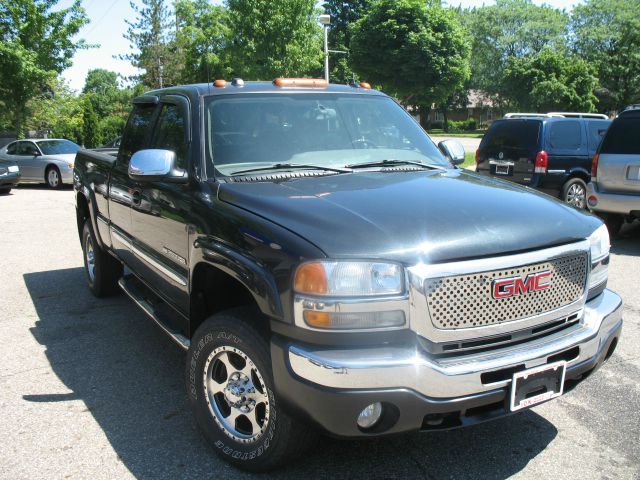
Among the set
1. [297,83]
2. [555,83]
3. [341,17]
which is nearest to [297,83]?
[297,83]

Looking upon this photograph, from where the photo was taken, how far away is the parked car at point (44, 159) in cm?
Result: 1755

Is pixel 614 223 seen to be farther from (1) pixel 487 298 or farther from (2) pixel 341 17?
(2) pixel 341 17

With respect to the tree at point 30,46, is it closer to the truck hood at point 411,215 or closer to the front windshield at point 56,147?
the front windshield at point 56,147

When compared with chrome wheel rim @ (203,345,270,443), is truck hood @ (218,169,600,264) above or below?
above

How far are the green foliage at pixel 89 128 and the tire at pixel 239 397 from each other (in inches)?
1198

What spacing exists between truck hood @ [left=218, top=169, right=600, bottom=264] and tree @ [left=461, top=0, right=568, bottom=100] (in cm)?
6894

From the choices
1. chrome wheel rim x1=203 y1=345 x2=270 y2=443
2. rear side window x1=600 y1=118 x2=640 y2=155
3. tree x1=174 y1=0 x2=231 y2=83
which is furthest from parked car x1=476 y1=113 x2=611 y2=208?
tree x1=174 y1=0 x2=231 y2=83

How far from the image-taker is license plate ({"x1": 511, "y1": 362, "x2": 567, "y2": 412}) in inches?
102

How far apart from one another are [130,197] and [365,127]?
1816mm

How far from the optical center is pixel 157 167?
11.3 feet

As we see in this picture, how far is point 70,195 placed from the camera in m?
16.1

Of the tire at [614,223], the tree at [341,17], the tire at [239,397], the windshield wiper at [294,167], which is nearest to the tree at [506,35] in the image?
the tree at [341,17]

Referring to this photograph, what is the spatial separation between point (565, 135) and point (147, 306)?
8.88m

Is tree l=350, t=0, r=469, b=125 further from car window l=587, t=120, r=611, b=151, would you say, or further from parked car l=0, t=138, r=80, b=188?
car window l=587, t=120, r=611, b=151
